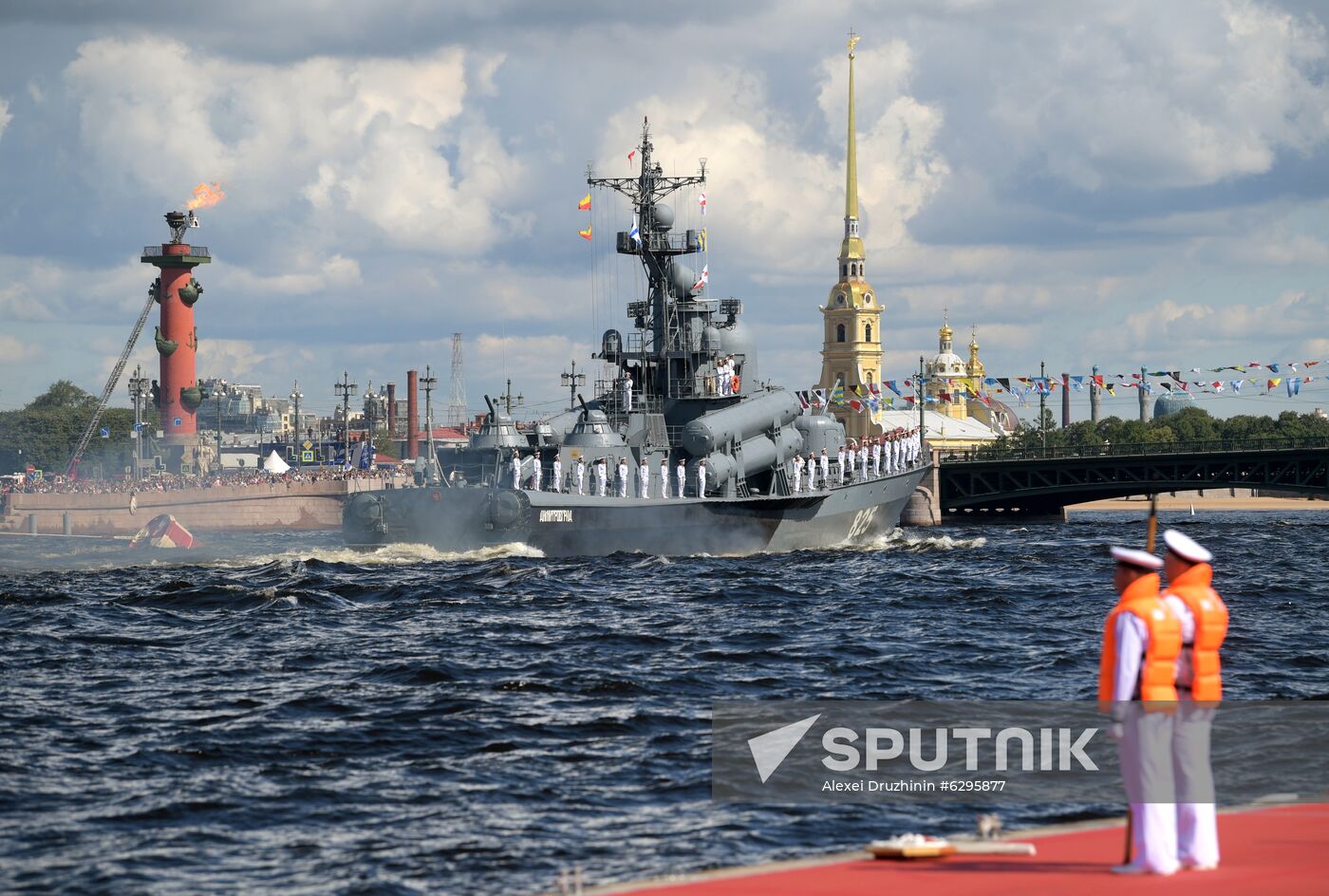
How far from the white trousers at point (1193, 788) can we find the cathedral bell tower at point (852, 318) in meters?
183

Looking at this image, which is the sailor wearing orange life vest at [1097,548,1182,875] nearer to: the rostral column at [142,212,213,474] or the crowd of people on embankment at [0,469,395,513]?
the crowd of people on embankment at [0,469,395,513]

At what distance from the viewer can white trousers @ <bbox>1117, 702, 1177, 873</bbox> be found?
9.70 m

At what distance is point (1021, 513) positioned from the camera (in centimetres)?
11138

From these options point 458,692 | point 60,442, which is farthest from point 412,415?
point 458,692

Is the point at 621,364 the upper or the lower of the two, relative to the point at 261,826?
upper

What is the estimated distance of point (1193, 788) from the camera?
9.83m

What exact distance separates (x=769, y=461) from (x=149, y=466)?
270 feet

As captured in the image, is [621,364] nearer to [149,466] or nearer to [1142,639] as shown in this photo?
[1142,639]

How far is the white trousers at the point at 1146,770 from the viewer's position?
970cm

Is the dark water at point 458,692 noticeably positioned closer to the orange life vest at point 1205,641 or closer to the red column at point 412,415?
the orange life vest at point 1205,641

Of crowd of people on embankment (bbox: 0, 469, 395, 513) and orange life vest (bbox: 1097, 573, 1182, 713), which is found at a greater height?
crowd of people on embankment (bbox: 0, 469, 395, 513)

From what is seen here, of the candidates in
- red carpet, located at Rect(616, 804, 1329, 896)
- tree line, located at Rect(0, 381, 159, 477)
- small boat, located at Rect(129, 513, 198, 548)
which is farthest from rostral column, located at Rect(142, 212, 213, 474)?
red carpet, located at Rect(616, 804, 1329, 896)

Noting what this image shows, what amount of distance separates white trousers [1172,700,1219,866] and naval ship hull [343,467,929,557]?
1474 inches

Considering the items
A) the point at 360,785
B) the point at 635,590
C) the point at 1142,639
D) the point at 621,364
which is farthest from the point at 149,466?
the point at 1142,639
